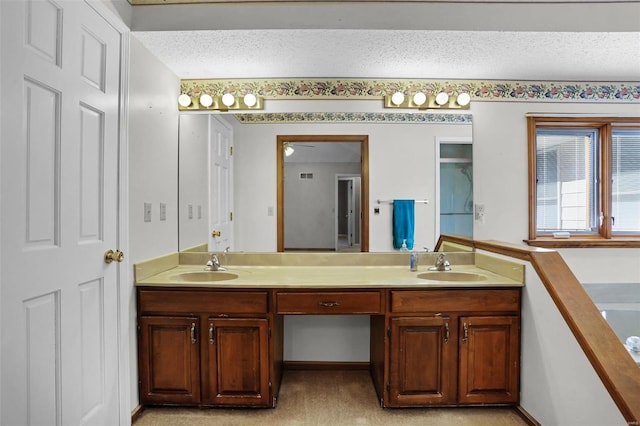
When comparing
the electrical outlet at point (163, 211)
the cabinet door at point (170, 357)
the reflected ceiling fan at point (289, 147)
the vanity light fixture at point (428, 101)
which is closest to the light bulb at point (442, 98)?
the vanity light fixture at point (428, 101)

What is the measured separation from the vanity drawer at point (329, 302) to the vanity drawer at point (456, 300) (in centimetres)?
12

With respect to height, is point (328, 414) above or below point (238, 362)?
below

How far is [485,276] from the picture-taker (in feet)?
7.16

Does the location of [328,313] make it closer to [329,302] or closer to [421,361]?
[329,302]

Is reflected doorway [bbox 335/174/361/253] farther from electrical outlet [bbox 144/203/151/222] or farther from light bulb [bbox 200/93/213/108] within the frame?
electrical outlet [bbox 144/203/151/222]

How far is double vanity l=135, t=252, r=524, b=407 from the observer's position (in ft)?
6.40

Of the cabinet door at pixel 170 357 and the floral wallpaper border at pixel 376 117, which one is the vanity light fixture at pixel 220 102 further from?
the cabinet door at pixel 170 357

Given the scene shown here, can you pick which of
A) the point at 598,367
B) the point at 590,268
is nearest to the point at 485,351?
the point at 598,367

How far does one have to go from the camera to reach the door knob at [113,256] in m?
1.68

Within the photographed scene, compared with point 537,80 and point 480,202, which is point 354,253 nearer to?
point 480,202

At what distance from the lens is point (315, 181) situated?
97.7 inches

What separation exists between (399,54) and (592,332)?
5.75 feet

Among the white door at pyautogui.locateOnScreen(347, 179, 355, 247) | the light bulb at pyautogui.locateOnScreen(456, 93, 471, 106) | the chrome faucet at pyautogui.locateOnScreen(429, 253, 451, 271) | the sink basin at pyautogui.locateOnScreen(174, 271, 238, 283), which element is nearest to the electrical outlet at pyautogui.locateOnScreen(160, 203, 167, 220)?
the sink basin at pyautogui.locateOnScreen(174, 271, 238, 283)

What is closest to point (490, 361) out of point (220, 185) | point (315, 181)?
point (315, 181)
